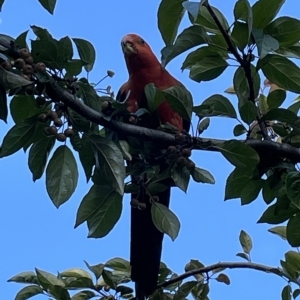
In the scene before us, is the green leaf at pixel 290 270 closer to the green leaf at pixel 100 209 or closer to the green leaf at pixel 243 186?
the green leaf at pixel 243 186

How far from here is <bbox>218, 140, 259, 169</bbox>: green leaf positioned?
1.49 m

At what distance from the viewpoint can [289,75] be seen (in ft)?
5.28

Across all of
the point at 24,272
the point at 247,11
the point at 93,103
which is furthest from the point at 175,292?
the point at 247,11

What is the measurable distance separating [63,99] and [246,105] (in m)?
0.45

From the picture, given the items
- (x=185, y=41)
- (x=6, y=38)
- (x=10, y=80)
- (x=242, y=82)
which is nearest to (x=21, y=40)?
(x=6, y=38)

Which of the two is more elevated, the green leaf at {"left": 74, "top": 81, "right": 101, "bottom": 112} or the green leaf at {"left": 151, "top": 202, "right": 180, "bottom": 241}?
the green leaf at {"left": 74, "top": 81, "right": 101, "bottom": 112}

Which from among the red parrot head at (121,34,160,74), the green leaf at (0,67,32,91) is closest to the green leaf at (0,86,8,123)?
the green leaf at (0,67,32,91)

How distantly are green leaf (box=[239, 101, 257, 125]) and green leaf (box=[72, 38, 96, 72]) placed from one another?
0.40 meters

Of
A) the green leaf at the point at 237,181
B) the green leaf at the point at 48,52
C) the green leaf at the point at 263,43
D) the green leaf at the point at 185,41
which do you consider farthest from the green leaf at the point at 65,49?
the green leaf at the point at 237,181

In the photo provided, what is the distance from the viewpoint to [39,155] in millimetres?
1534

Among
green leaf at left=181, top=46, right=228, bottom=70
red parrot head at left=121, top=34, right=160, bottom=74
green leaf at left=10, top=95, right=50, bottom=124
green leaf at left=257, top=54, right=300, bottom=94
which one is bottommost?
green leaf at left=10, top=95, right=50, bottom=124

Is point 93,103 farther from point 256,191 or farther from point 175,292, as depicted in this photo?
point 175,292

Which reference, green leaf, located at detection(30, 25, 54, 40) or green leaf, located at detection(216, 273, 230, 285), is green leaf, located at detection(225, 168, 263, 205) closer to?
green leaf, located at detection(216, 273, 230, 285)

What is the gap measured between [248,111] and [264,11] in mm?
250
